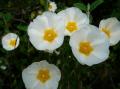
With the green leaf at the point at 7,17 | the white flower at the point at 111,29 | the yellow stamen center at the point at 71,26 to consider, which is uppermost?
the yellow stamen center at the point at 71,26

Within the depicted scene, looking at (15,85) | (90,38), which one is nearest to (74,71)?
(90,38)

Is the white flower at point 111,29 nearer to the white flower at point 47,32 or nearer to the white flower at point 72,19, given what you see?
the white flower at point 72,19

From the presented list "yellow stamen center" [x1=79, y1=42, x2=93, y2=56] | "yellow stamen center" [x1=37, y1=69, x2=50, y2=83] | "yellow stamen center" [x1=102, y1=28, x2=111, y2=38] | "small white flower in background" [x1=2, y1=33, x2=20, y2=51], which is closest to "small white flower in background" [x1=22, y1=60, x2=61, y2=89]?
"yellow stamen center" [x1=37, y1=69, x2=50, y2=83]

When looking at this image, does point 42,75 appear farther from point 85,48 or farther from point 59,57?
point 85,48

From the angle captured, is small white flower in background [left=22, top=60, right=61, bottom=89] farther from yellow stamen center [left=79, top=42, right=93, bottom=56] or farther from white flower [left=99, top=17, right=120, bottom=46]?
white flower [left=99, top=17, right=120, bottom=46]

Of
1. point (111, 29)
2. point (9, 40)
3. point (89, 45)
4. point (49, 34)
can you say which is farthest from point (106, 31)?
point (9, 40)

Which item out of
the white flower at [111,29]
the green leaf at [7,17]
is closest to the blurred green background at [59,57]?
the green leaf at [7,17]

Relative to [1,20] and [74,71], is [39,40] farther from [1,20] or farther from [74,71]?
[1,20]
